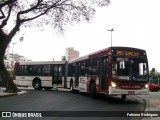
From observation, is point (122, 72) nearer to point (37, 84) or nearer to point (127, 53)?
point (127, 53)

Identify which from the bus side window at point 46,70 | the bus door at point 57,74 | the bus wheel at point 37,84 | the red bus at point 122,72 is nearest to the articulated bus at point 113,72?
the red bus at point 122,72

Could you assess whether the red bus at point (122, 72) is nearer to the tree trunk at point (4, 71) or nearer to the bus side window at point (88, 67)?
the bus side window at point (88, 67)

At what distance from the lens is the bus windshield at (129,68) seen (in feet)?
54.8

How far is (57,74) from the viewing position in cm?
3014

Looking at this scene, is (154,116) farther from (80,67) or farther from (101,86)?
(80,67)

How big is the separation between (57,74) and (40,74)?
207 cm

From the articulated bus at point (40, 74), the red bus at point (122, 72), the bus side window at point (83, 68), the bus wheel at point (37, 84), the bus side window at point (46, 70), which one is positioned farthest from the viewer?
the bus wheel at point (37, 84)

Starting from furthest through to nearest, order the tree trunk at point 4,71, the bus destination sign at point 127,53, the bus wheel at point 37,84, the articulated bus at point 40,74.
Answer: the bus wheel at point 37,84 < the articulated bus at point 40,74 < the tree trunk at point 4,71 < the bus destination sign at point 127,53

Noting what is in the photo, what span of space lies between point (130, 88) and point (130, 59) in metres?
1.55

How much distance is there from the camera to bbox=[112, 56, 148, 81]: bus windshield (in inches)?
658

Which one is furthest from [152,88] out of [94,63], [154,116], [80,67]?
[154,116]

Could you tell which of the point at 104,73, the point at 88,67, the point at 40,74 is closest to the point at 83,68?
the point at 88,67

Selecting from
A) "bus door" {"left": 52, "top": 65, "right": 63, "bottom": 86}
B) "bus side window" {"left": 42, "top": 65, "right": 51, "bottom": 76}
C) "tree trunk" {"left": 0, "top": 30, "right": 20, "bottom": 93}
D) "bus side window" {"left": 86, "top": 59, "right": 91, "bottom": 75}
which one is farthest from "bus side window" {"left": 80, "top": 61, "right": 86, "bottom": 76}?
"bus side window" {"left": 42, "top": 65, "right": 51, "bottom": 76}

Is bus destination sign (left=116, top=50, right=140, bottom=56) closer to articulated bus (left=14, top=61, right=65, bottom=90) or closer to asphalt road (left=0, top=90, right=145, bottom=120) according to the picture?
asphalt road (left=0, top=90, right=145, bottom=120)
